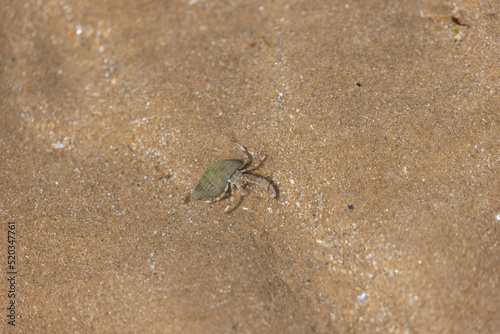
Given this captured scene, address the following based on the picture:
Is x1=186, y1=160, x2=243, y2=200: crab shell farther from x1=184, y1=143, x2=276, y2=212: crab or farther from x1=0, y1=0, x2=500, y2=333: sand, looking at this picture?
x1=0, y1=0, x2=500, y2=333: sand

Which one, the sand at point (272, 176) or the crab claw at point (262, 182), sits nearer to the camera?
the sand at point (272, 176)

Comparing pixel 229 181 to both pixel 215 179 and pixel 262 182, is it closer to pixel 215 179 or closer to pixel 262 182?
pixel 215 179

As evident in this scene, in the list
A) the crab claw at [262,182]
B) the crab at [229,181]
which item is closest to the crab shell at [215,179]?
the crab at [229,181]

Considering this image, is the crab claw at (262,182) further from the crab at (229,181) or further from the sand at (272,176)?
the sand at (272,176)

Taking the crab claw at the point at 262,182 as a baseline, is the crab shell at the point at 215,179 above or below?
above

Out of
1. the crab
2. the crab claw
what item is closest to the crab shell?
the crab
